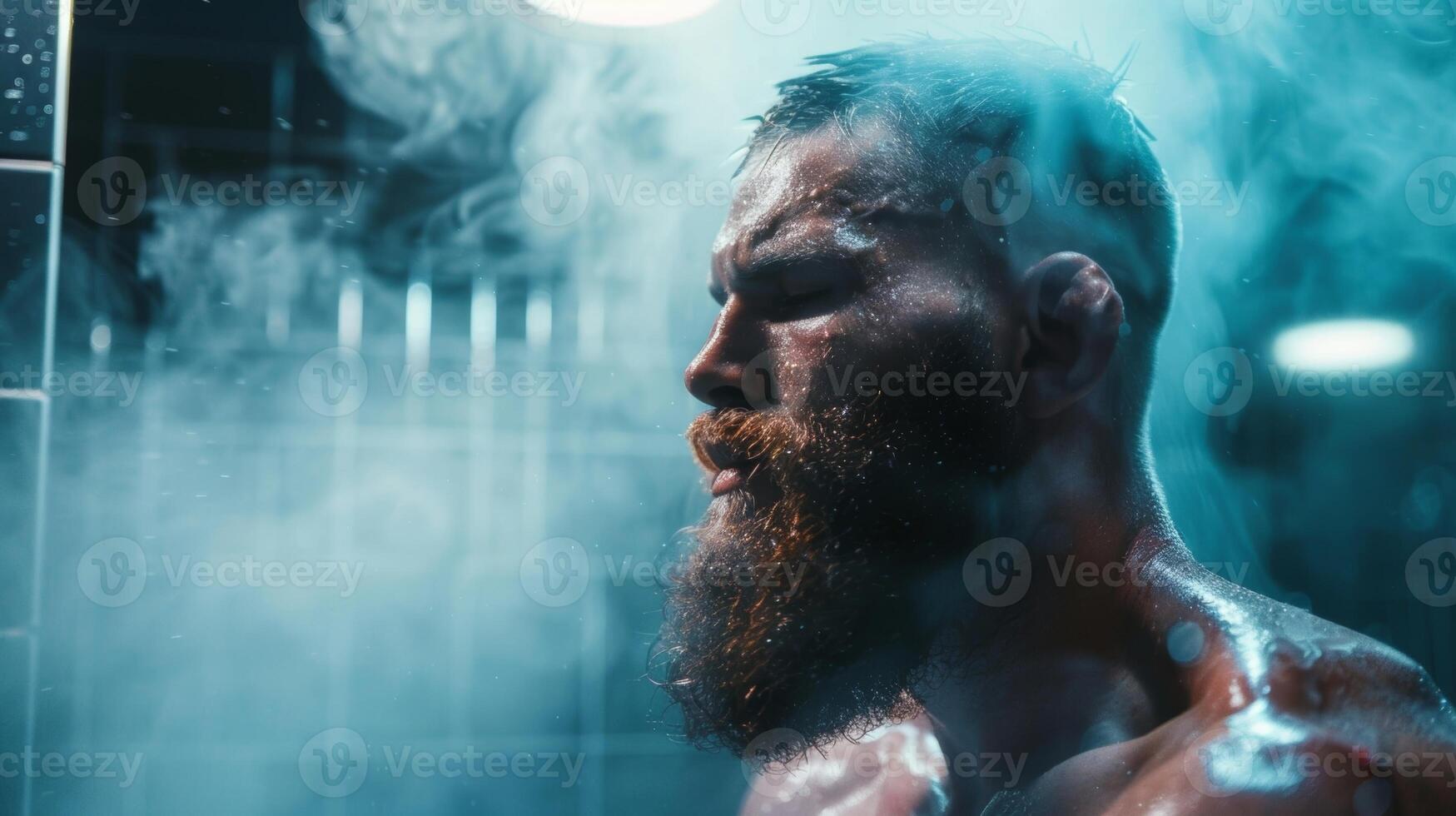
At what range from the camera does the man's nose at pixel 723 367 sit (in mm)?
1594

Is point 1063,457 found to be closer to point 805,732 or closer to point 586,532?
point 805,732

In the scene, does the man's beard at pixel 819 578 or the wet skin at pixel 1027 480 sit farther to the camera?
the man's beard at pixel 819 578

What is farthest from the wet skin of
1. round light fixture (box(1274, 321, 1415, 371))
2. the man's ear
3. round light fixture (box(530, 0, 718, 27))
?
round light fixture (box(1274, 321, 1415, 371))

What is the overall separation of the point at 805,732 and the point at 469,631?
110 inches

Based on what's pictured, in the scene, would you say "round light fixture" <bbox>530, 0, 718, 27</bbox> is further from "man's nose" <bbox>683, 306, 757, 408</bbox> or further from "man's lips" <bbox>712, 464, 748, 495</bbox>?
"man's lips" <bbox>712, 464, 748, 495</bbox>

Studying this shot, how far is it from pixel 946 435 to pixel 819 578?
0.31 meters

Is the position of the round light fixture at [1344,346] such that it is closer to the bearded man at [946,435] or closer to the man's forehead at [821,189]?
the bearded man at [946,435]

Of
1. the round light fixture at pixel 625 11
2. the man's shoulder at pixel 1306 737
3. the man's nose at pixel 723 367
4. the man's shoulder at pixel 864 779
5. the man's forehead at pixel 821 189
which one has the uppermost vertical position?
the round light fixture at pixel 625 11

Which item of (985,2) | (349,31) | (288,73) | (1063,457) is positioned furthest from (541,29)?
(1063,457)

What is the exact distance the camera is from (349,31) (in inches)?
123

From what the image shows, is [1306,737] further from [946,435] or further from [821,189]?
[821,189]

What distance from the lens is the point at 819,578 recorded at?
1.57 m

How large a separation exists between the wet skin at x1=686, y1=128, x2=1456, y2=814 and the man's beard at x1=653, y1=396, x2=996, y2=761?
4cm

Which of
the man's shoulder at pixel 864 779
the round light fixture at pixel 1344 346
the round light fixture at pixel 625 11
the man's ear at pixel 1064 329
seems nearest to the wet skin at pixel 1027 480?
the man's ear at pixel 1064 329
